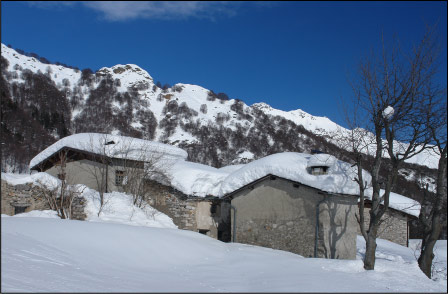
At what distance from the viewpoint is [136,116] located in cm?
4966

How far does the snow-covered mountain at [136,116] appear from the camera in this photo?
42.4 m

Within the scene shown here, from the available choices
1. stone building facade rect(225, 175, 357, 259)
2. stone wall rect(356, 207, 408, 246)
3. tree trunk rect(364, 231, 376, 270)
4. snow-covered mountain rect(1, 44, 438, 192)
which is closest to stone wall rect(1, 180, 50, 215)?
stone building facade rect(225, 175, 357, 259)

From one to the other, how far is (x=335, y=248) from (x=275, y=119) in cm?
6051

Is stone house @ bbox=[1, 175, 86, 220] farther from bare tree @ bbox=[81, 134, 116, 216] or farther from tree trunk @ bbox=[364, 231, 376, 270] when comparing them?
tree trunk @ bbox=[364, 231, 376, 270]

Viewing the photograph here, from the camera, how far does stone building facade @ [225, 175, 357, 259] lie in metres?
13.9

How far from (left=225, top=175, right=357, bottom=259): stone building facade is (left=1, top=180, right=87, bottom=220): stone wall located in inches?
259

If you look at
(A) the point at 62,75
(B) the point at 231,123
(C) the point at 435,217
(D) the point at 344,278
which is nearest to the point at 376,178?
(C) the point at 435,217

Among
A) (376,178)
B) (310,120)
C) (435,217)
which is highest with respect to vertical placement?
(310,120)

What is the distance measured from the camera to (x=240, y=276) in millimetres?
7633

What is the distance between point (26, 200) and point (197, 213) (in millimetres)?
7580

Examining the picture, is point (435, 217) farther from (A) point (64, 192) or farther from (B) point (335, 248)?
(A) point (64, 192)

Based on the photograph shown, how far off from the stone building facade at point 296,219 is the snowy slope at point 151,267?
3.78 metres

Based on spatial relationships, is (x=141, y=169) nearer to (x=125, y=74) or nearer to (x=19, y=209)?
(x=19, y=209)

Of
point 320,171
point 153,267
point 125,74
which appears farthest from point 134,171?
point 125,74
